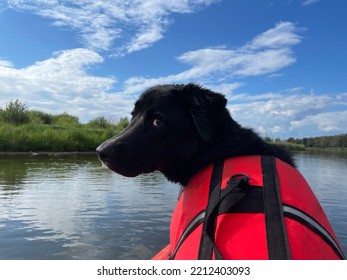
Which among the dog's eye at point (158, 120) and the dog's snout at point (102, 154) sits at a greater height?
the dog's eye at point (158, 120)

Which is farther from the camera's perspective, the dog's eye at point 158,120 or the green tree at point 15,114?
the green tree at point 15,114

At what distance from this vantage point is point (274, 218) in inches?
74.6

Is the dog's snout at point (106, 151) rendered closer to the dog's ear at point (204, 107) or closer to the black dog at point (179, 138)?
the black dog at point (179, 138)

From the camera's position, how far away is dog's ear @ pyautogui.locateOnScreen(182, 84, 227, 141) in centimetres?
269

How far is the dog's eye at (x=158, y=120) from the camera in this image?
8.99 ft

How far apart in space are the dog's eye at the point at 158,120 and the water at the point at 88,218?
3852mm

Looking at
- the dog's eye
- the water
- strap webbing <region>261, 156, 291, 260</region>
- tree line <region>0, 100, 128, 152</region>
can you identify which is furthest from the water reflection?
tree line <region>0, 100, 128, 152</region>

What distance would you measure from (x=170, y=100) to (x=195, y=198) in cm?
90

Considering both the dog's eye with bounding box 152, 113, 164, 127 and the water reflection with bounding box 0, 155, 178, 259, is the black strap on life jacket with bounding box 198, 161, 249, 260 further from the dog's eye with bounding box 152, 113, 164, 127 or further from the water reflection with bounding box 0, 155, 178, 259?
the water reflection with bounding box 0, 155, 178, 259

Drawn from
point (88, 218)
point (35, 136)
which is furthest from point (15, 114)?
point (88, 218)

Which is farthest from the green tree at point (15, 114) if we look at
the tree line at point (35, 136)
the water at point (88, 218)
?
the water at point (88, 218)

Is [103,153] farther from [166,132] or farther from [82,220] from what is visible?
[82,220]

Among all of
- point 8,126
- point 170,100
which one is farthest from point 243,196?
point 8,126
